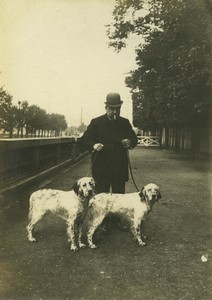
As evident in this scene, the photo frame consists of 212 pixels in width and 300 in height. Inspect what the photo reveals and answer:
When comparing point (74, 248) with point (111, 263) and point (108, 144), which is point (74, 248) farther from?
point (108, 144)

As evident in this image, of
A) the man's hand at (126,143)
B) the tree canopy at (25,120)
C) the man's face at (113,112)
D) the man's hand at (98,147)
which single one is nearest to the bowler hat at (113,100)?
the man's face at (113,112)

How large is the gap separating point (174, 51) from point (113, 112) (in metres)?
13.9

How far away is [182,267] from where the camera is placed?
4.80 m

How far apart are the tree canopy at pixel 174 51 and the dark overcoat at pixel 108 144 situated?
10028 mm

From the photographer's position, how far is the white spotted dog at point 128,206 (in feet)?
18.6

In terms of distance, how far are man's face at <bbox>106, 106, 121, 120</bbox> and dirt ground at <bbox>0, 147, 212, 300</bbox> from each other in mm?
1775

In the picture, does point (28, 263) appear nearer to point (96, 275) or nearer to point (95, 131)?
point (96, 275)

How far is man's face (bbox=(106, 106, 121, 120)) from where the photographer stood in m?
6.33

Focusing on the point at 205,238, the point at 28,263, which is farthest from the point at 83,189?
the point at 205,238

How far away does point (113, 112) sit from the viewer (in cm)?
638

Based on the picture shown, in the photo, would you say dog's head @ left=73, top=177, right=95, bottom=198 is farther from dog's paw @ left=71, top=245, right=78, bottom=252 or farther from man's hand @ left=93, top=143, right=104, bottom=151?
man's hand @ left=93, top=143, right=104, bottom=151

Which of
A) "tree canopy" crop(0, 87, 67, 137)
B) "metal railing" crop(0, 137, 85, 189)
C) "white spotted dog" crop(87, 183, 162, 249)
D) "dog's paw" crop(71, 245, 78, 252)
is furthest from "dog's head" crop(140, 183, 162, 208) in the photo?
"tree canopy" crop(0, 87, 67, 137)

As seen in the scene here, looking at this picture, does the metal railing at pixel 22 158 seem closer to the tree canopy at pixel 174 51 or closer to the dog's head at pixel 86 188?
the dog's head at pixel 86 188

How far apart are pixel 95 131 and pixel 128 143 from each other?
0.58m
